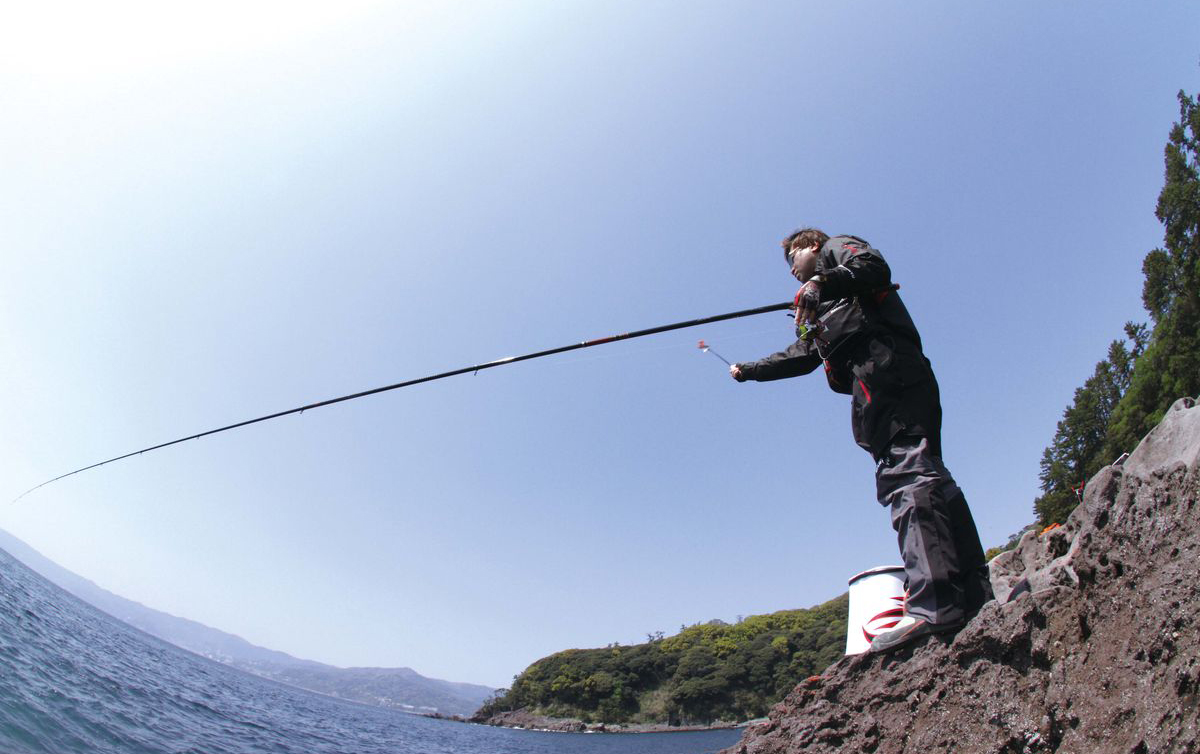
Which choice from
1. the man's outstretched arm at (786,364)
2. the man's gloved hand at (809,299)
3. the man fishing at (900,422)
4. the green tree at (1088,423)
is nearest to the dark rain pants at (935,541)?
the man fishing at (900,422)

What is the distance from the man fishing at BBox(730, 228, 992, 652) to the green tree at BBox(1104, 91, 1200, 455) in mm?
29226

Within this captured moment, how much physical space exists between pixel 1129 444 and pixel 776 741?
3294 centimetres

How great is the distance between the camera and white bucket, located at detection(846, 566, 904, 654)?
2.94 metres

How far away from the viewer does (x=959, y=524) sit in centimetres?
227

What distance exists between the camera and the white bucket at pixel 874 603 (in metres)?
2.94

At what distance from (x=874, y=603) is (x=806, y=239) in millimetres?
2221

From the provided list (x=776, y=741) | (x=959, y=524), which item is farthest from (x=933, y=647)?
(x=776, y=741)

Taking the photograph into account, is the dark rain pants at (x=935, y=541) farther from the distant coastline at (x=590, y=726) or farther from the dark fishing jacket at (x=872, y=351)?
the distant coastline at (x=590, y=726)

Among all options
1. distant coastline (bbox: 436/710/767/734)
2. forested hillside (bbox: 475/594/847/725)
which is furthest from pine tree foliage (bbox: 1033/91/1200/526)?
distant coastline (bbox: 436/710/767/734)

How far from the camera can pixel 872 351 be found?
263 cm

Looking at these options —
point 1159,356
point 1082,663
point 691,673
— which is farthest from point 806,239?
point 691,673

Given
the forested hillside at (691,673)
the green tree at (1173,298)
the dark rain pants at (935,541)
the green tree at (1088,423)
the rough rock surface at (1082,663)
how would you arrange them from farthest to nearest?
the forested hillside at (691,673)
the green tree at (1088,423)
the green tree at (1173,298)
the dark rain pants at (935,541)
the rough rock surface at (1082,663)

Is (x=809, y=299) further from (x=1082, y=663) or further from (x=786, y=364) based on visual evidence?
(x=1082, y=663)

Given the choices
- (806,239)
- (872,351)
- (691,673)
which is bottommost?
(691,673)
